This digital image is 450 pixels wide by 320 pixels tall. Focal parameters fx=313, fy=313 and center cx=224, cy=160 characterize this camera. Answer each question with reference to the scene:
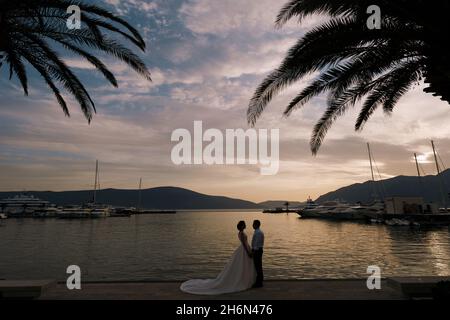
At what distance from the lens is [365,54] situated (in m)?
8.00

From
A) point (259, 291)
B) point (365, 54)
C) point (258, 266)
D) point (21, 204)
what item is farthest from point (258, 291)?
point (21, 204)

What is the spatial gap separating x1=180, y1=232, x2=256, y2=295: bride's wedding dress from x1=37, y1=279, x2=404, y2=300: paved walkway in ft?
0.87

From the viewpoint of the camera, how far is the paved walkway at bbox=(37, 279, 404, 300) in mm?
6871

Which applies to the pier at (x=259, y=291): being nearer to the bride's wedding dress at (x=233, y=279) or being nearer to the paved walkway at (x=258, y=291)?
the paved walkway at (x=258, y=291)

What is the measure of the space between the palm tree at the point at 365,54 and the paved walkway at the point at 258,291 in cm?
456

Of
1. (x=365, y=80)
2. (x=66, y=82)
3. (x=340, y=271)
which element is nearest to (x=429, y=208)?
(x=340, y=271)

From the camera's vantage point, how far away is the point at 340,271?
66.1 feet

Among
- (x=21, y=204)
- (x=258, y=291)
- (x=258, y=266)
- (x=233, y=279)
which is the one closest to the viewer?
(x=258, y=291)

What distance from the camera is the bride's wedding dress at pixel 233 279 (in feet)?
24.9

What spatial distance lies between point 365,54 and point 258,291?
21.3 ft

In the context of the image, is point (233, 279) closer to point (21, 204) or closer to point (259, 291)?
point (259, 291)

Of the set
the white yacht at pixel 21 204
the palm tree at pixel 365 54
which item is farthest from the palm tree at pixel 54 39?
the white yacht at pixel 21 204

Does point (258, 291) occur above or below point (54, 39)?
below

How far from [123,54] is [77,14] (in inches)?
67.0
